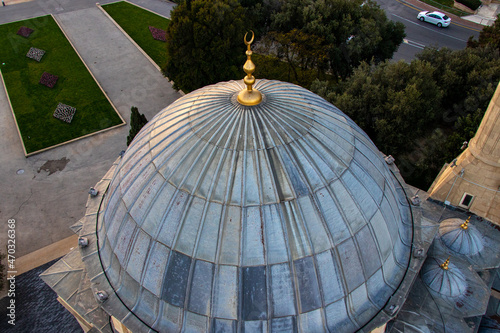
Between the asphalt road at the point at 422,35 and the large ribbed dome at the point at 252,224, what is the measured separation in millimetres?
36439

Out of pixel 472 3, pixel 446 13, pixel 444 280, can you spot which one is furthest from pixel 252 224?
pixel 472 3

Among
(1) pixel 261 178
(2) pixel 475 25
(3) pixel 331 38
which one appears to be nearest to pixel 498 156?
(1) pixel 261 178

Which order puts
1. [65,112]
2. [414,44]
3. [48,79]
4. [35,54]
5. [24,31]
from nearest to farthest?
[65,112]
[48,79]
[35,54]
[414,44]
[24,31]

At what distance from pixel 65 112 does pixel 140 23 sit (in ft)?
70.4

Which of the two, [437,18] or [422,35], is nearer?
[422,35]

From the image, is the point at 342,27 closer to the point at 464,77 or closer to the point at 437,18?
the point at 464,77

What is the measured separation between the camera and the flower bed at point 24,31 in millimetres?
48466

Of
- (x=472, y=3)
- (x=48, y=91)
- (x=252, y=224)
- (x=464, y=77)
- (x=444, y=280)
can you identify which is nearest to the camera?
(x=252, y=224)

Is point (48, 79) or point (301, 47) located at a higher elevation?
point (301, 47)

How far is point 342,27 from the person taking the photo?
34.9 meters

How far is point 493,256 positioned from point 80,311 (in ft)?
65.4

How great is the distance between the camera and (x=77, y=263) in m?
17.1

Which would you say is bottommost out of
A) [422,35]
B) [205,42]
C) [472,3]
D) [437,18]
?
[205,42]

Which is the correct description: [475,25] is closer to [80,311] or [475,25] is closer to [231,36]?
[231,36]
